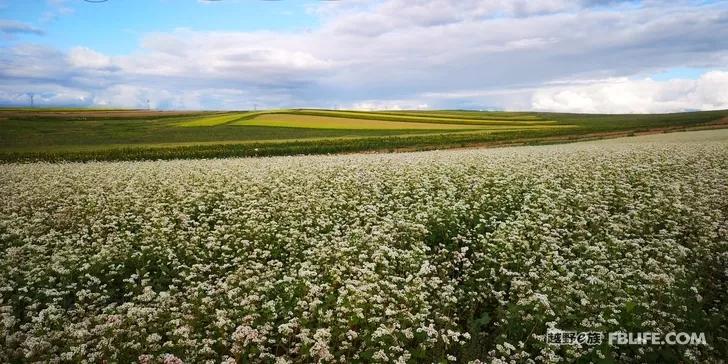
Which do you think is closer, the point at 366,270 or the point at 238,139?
the point at 366,270

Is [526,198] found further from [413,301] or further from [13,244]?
[13,244]

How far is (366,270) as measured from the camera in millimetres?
7973

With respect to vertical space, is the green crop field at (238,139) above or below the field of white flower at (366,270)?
above

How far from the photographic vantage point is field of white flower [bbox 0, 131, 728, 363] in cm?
639

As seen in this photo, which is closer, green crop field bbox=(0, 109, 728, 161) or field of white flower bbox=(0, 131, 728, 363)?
field of white flower bbox=(0, 131, 728, 363)

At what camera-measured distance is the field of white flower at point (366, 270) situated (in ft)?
21.0

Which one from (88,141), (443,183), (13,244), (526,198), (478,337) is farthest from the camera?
(88,141)

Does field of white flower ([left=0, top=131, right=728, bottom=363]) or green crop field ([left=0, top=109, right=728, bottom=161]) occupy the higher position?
green crop field ([left=0, top=109, right=728, bottom=161])

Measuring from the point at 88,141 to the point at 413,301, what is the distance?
5875 centimetres

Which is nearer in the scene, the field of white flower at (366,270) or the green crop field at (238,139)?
the field of white flower at (366,270)

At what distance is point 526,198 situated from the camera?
13516mm

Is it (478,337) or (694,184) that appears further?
(694,184)

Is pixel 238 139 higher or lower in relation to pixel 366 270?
higher

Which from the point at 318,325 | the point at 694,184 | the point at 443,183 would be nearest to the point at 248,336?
the point at 318,325
